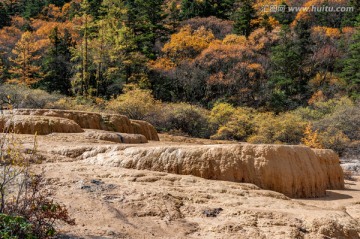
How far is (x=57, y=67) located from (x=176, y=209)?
34554 mm

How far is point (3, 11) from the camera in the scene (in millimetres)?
53594

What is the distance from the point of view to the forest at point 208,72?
92.1 ft

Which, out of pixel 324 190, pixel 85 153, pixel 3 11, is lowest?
pixel 324 190

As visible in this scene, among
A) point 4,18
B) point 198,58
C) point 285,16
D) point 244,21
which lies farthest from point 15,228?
point 4,18

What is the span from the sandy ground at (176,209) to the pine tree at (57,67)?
95.8 ft

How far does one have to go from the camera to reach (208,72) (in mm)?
39781

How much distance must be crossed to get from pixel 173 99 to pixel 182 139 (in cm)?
1851

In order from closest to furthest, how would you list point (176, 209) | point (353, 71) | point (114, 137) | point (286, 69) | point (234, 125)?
point (176, 209)
point (114, 137)
point (234, 125)
point (353, 71)
point (286, 69)

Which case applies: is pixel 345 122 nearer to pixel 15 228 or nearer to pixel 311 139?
pixel 311 139

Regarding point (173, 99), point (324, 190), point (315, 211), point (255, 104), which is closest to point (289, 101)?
point (255, 104)

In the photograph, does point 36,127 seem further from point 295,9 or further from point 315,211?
point 295,9

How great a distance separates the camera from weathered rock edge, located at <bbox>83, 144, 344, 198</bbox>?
8.63m

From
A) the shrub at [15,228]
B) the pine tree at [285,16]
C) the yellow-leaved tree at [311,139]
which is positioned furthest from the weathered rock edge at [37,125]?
the pine tree at [285,16]

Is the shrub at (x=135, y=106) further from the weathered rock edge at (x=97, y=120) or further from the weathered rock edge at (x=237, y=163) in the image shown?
the weathered rock edge at (x=237, y=163)
